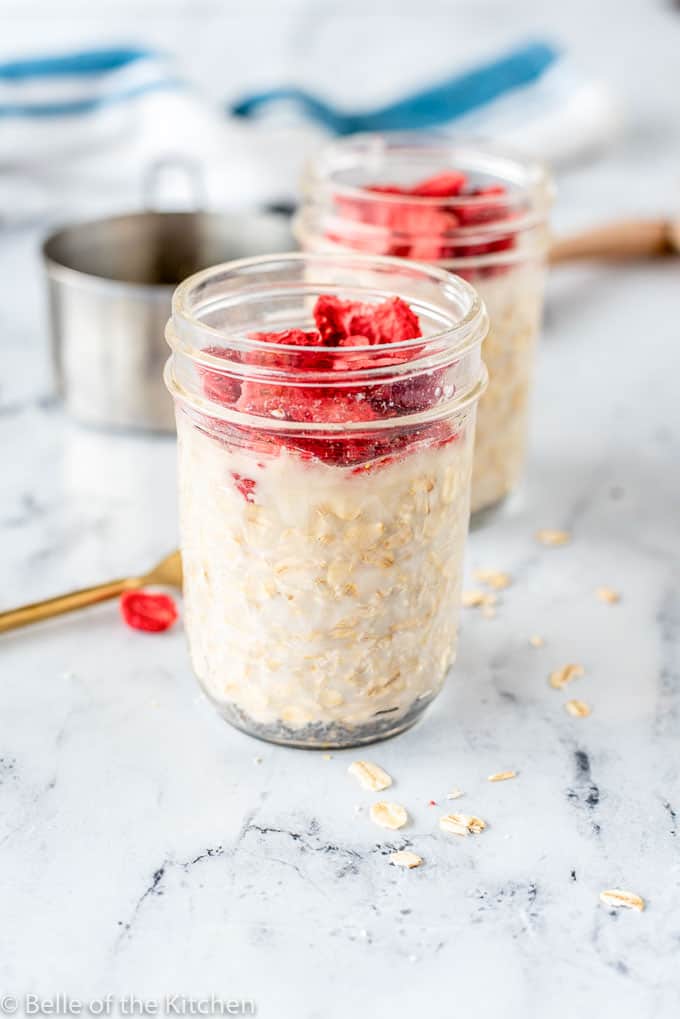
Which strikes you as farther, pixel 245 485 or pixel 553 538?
pixel 553 538

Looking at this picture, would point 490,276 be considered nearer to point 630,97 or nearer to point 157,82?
point 157,82

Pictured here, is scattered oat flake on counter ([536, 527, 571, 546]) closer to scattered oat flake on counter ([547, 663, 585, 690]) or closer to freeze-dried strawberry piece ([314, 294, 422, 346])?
scattered oat flake on counter ([547, 663, 585, 690])

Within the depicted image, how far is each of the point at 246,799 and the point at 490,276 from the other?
0.45m

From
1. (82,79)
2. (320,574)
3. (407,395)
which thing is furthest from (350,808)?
(82,79)

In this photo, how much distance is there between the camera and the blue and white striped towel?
167 centimetres

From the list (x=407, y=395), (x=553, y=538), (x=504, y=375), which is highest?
(x=407, y=395)

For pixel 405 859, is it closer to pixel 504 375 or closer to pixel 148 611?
pixel 148 611

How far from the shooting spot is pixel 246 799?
746 mm

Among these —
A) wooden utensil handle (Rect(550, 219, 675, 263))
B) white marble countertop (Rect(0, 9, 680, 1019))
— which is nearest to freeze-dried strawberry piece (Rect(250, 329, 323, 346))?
white marble countertop (Rect(0, 9, 680, 1019))

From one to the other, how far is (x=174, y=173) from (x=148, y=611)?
947 mm

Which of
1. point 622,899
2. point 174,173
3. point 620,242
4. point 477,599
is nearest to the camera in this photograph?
point 622,899

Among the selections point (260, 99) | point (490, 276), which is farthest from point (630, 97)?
point (490, 276)

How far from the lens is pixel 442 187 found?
997mm

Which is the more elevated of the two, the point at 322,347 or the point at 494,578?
the point at 322,347
